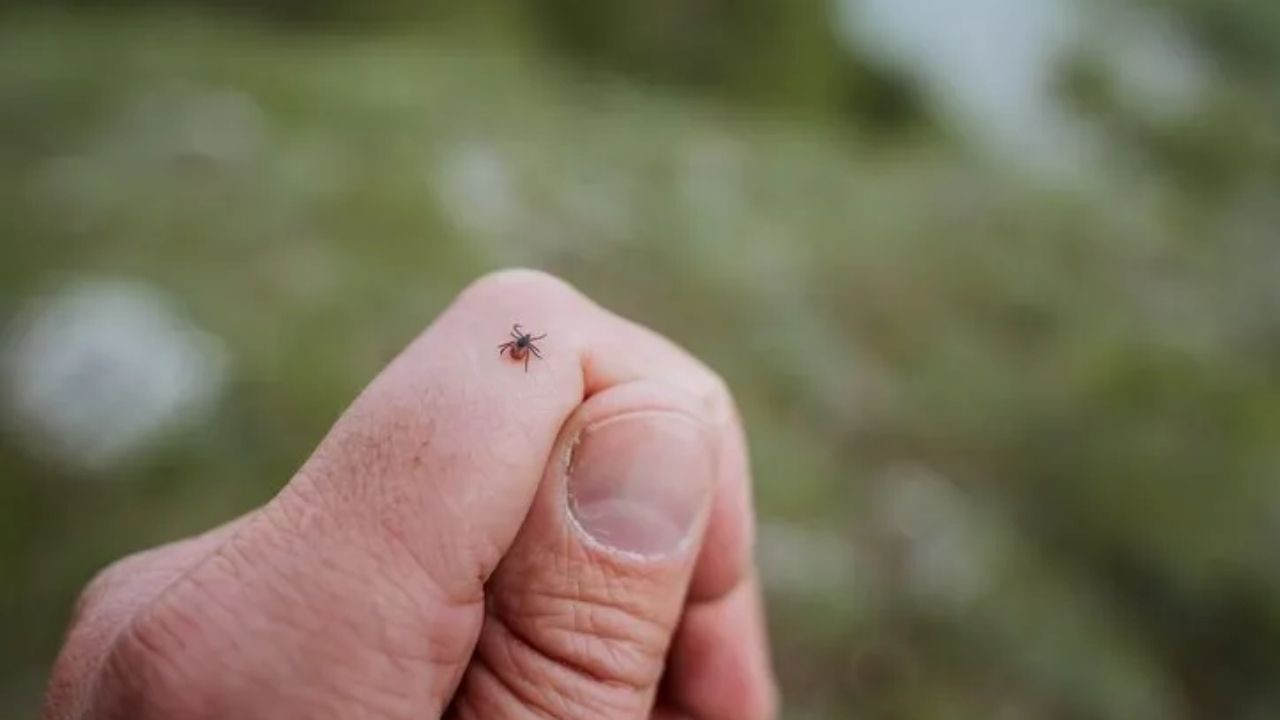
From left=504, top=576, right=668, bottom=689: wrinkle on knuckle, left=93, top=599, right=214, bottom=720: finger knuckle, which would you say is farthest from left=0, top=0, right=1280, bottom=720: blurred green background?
left=504, top=576, right=668, bottom=689: wrinkle on knuckle

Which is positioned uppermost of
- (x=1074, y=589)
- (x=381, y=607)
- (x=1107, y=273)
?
(x=1107, y=273)

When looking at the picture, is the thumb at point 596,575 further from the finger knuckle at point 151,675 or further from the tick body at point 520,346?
the finger knuckle at point 151,675

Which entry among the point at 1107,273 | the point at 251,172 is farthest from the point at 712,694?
the point at 1107,273

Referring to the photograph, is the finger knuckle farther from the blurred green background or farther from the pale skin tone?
the blurred green background

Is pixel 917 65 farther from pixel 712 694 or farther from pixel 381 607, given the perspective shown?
pixel 381 607

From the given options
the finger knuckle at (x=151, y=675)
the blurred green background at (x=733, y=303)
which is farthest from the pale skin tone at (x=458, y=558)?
the blurred green background at (x=733, y=303)

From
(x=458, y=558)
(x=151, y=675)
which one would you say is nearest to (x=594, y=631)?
(x=458, y=558)

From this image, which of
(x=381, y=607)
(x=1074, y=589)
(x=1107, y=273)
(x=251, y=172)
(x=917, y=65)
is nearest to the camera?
(x=381, y=607)
